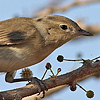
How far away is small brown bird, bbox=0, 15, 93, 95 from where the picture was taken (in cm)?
482

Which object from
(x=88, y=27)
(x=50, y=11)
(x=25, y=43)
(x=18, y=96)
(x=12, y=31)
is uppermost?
(x=50, y=11)

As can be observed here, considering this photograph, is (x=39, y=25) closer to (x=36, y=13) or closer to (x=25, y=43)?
(x=25, y=43)

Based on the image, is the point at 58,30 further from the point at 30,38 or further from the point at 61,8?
the point at 61,8

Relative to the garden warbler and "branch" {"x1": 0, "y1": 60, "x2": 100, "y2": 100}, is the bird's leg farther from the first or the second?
"branch" {"x1": 0, "y1": 60, "x2": 100, "y2": 100}

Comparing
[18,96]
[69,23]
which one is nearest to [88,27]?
[69,23]

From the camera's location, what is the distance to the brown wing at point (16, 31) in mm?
5062

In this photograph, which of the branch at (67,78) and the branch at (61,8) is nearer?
the branch at (67,78)

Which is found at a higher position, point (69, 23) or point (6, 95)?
point (69, 23)

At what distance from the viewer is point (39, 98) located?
5012 millimetres

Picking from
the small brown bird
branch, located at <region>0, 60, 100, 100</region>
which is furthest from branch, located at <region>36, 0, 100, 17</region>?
branch, located at <region>0, 60, 100, 100</region>

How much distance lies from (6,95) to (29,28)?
1.64 m

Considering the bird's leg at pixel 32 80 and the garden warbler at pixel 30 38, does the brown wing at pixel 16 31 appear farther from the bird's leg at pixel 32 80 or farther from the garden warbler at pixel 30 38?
the bird's leg at pixel 32 80

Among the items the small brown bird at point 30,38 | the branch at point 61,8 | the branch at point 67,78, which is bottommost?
the branch at point 67,78

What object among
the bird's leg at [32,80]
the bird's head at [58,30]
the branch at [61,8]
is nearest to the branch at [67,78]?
the bird's leg at [32,80]
